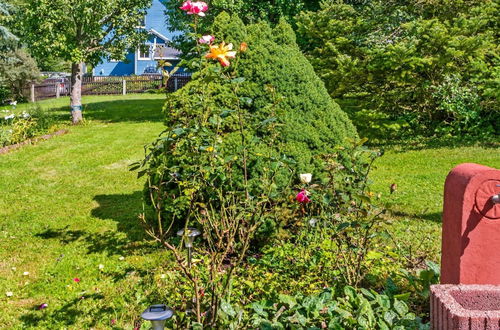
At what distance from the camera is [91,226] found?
592 cm

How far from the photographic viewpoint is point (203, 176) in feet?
12.9

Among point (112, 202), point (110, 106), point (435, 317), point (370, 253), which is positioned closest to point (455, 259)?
point (435, 317)

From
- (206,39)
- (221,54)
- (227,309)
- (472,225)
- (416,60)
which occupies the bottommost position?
(227,309)

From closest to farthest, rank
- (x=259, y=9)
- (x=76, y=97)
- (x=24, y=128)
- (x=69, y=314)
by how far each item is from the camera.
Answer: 1. (x=69, y=314)
2. (x=24, y=128)
3. (x=76, y=97)
4. (x=259, y=9)

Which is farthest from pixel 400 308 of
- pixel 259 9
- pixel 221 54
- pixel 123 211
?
pixel 259 9

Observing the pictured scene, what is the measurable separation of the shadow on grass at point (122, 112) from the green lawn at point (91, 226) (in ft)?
18.2

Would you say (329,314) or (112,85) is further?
(112,85)

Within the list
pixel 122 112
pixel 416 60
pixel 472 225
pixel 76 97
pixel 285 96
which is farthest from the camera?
pixel 122 112

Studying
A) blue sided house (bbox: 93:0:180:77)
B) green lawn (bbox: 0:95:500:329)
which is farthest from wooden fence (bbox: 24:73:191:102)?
green lawn (bbox: 0:95:500:329)

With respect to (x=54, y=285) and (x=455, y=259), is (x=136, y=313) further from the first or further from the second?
(x=455, y=259)

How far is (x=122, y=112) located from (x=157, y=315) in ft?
55.6

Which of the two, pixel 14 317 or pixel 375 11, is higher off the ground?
pixel 375 11

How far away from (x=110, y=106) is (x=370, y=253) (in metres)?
18.7

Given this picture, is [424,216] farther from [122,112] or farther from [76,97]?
[122,112]
